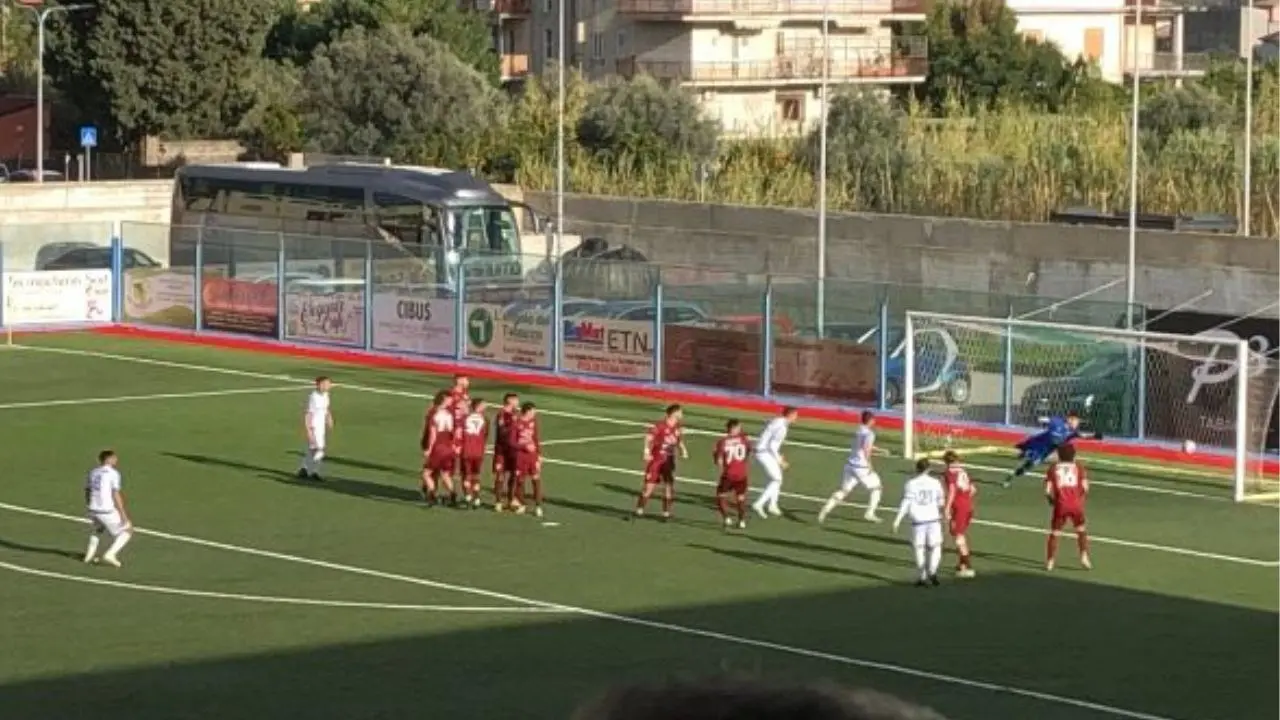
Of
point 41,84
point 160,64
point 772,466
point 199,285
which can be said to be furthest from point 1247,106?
point 160,64

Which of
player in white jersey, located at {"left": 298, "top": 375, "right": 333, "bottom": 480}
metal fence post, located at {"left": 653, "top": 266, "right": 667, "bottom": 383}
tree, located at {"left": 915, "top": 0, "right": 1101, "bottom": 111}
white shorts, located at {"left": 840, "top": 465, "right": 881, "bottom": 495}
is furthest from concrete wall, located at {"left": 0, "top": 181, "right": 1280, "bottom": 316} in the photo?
tree, located at {"left": 915, "top": 0, "right": 1101, "bottom": 111}

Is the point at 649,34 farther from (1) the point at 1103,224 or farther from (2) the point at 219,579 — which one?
(2) the point at 219,579

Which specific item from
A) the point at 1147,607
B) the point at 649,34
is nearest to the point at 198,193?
the point at 649,34

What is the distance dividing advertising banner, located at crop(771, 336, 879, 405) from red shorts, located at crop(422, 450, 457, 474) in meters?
11.6

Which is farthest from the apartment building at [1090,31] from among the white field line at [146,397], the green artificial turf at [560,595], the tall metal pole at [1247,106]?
the green artificial turf at [560,595]

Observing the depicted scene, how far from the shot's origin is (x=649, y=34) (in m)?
89.6

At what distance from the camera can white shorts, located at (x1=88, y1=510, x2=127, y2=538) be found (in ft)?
84.9

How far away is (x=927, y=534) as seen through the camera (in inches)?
972

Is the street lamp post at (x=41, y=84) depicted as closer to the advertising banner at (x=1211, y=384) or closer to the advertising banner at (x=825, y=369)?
the advertising banner at (x=825, y=369)

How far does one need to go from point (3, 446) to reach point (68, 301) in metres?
16.2

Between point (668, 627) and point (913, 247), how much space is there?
3366 centimetres

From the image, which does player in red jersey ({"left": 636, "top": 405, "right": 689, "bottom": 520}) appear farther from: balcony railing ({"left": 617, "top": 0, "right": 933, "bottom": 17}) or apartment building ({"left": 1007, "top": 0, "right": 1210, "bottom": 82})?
apartment building ({"left": 1007, "top": 0, "right": 1210, "bottom": 82})

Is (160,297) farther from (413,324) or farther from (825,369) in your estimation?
(825,369)

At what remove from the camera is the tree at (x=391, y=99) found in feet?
255
